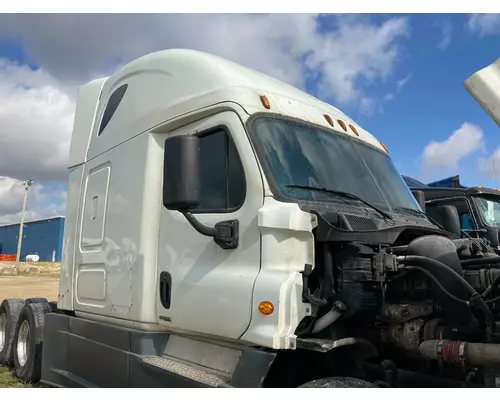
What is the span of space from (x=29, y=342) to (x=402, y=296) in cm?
465

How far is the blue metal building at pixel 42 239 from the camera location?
59.5 meters

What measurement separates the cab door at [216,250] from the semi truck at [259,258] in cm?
1

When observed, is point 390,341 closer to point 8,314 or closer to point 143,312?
point 143,312

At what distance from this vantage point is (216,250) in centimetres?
366

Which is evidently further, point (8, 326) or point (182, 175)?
point (8, 326)

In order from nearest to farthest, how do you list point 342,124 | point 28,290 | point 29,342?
point 342,124 < point 29,342 < point 28,290

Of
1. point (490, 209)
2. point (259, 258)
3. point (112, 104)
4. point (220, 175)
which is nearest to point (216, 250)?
point (259, 258)

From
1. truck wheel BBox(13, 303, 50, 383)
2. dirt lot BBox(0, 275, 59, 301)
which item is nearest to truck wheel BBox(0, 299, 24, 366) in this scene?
truck wheel BBox(13, 303, 50, 383)

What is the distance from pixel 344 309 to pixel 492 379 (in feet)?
3.02

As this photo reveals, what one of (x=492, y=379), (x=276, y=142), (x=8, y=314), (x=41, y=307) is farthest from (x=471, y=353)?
(x=8, y=314)

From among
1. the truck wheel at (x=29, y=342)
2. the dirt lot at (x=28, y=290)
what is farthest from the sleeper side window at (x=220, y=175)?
the dirt lot at (x=28, y=290)

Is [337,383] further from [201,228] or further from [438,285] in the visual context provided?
[201,228]

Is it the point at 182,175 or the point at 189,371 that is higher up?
the point at 182,175

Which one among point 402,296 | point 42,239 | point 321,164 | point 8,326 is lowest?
point 8,326
